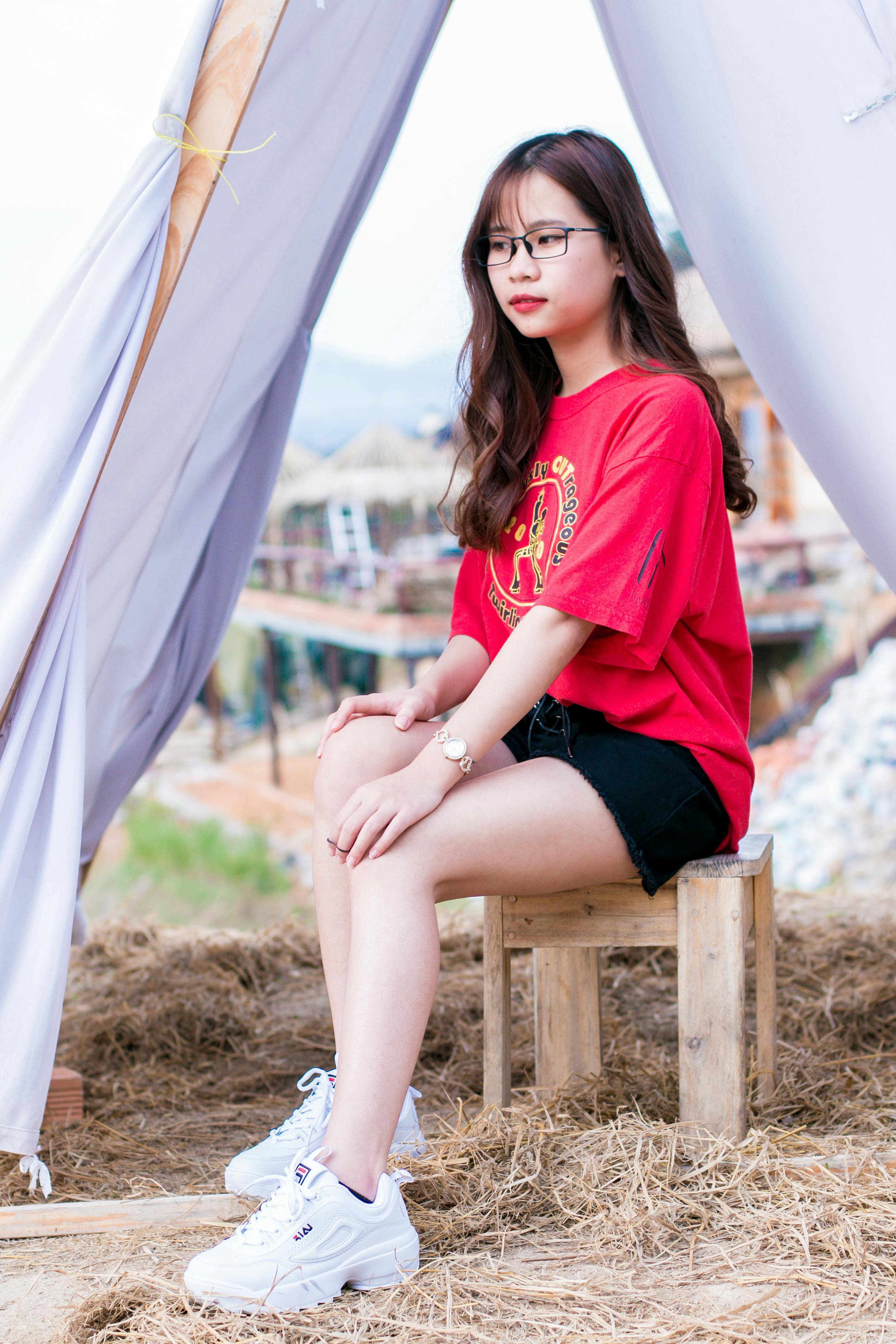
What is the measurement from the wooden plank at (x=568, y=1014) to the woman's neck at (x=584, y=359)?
0.83 m

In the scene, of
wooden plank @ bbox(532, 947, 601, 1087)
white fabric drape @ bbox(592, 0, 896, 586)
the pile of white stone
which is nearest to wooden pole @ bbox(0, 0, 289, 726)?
white fabric drape @ bbox(592, 0, 896, 586)

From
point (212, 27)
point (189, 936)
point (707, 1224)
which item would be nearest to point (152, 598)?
point (212, 27)

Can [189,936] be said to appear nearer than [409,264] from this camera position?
Yes

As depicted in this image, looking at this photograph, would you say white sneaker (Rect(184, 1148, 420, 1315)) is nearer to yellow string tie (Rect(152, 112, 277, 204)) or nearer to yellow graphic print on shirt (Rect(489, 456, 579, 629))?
yellow graphic print on shirt (Rect(489, 456, 579, 629))

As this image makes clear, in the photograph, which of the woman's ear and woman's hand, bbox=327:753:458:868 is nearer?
woman's hand, bbox=327:753:458:868

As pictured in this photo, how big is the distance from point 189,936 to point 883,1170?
1.97 m

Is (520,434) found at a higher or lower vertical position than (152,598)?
higher

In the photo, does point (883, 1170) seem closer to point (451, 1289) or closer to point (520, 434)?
point (451, 1289)

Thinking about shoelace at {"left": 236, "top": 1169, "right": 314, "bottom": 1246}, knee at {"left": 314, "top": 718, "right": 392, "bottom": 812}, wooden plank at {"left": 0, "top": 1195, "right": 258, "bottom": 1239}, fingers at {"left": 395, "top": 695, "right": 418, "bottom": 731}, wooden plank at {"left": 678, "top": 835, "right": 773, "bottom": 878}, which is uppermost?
fingers at {"left": 395, "top": 695, "right": 418, "bottom": 731}

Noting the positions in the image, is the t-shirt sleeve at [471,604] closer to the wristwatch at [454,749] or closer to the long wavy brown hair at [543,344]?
the long wavy brown hair at [543,344]

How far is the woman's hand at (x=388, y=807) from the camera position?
125cm

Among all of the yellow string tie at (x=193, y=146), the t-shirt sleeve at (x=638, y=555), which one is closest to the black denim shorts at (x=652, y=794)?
the t-shirt sleeve at (x=638, y=555)

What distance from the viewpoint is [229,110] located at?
1.44 metres

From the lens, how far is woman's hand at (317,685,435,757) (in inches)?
59.5
